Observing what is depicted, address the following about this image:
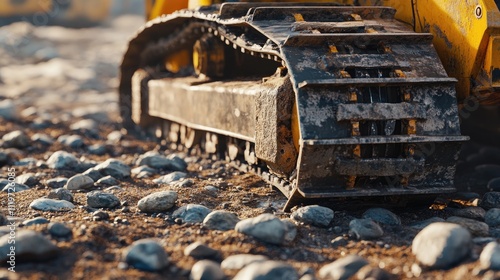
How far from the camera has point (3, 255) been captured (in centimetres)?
383

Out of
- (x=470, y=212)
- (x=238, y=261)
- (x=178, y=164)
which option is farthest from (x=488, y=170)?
(x=238, y=261)

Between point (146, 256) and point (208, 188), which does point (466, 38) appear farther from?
point (146, 256)

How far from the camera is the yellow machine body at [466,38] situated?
503cm

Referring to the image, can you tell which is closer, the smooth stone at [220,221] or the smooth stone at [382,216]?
the smooth stone at [220,221]

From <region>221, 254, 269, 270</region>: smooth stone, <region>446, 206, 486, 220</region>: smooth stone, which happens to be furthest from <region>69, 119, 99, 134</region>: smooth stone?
<region>221, 254, 269, 270</region>: smooth stone

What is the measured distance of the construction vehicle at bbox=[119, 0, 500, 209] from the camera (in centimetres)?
470

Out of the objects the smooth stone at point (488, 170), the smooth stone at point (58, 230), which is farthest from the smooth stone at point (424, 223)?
the smooth stone at point (58, 230)

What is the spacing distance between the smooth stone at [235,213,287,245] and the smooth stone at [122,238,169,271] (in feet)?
1.91

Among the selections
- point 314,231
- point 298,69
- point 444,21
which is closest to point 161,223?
point 314,231

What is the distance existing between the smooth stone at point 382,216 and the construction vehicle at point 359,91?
120mm

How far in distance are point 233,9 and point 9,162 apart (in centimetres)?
242

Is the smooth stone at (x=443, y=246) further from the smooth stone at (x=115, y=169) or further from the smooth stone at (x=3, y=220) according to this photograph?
the smooth stone at (x=115, y=169)

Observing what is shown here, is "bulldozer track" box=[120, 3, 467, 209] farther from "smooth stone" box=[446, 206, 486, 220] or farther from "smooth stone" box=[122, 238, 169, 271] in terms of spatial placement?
"smooth stone" box=[122, 238, 169, 271]

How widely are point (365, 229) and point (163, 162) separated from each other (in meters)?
2.62
